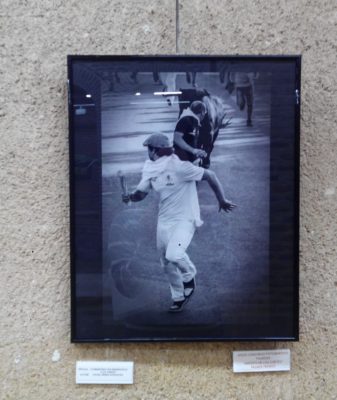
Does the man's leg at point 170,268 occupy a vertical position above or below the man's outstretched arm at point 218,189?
below

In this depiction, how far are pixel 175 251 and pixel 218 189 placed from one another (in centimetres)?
17

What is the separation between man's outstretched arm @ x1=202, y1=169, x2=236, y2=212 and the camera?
1096 millimetres

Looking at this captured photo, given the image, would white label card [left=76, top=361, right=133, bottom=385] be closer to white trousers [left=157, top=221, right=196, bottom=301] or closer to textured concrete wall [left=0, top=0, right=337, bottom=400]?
textured concrete wall [left=0, top=0, right=337, bottom=400]

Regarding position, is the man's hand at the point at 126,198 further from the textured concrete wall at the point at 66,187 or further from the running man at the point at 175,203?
the textured concrete wall at the point at 66,187

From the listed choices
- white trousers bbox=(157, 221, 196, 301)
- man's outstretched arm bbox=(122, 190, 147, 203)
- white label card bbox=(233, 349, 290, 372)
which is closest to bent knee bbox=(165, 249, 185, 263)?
white trousers bbox=(157, 221, 196, 301)

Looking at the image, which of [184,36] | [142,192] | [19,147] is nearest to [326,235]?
[142,192]

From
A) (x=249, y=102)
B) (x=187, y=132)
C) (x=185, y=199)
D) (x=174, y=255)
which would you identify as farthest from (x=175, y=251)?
(x=249, y=102)

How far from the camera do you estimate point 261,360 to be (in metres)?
1.13

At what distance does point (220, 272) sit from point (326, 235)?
0.26 meters

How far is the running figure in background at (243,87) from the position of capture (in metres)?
1.09

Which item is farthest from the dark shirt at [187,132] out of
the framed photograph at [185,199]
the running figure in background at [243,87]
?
the running figure in background at [243,87]

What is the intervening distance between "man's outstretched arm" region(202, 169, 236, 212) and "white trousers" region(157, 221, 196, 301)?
0.08 metres

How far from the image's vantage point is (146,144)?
3.57 feet

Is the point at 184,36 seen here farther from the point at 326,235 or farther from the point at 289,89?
the point at 326,235
